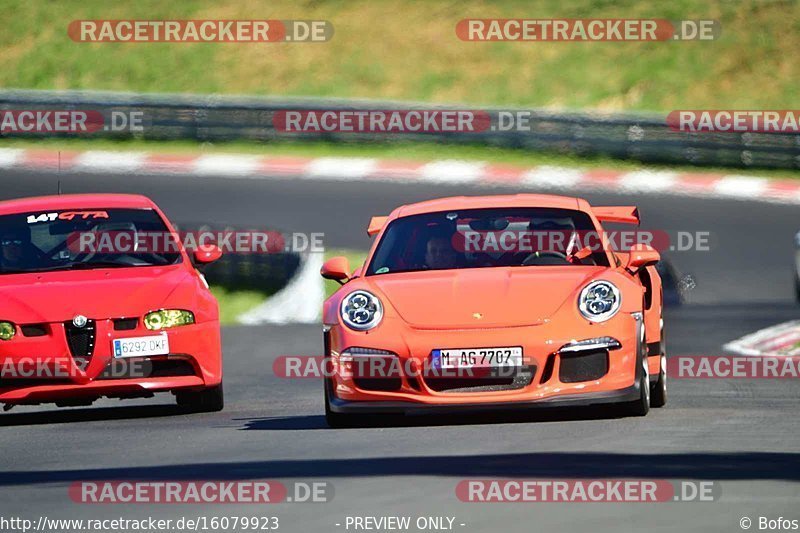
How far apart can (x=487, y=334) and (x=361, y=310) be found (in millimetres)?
692

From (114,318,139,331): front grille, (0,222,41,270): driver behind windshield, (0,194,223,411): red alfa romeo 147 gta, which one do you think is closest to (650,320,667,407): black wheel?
(0,194,223,411): red alfa romeo 147 gta

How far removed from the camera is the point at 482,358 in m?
8.64

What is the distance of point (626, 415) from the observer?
909 centimetres

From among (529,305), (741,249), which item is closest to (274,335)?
(741,249)

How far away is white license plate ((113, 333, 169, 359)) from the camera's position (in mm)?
10133

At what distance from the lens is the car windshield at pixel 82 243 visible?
1085 cm

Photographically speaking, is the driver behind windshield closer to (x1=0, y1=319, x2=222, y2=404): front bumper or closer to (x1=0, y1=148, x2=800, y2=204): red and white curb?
(x1=0, y1=319, x2=222, y2=404): front bumper

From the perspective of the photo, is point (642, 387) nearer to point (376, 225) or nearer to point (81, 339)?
point (376, 225)

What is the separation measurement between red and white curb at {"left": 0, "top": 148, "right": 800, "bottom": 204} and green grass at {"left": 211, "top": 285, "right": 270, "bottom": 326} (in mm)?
4992

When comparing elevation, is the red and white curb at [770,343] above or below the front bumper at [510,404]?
above

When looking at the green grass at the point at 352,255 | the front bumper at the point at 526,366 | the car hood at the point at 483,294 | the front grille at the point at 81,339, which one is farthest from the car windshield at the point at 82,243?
the green grass at the point at 352,255

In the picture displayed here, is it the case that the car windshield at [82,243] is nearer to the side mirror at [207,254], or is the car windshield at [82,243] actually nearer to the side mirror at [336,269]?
the side mirror at [207,254]

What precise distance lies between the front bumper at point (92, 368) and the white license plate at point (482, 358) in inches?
86.7

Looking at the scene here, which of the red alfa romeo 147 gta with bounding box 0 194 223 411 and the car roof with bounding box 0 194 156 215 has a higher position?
the car roof with bounding box 0 194 156 215
